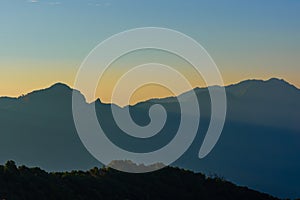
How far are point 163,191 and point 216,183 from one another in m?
9.55

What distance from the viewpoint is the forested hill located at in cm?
3350

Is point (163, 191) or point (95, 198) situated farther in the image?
point (163, 191)

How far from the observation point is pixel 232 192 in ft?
165

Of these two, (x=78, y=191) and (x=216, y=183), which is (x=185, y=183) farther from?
(x=78, y=191)

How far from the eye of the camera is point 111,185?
40906mm

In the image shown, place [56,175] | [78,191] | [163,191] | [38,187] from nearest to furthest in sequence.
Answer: [38,187] < [78,191] < [56,175] < [163,191]

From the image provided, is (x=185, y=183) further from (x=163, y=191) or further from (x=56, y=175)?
(x=56, y=175)

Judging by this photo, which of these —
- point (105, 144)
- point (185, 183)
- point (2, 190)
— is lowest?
point (2, 190)

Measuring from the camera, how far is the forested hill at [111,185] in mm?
33500

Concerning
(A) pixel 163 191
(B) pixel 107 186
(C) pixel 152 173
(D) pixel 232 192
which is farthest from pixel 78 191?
(D) pixel 232 192

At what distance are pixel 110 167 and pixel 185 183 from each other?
722 cm

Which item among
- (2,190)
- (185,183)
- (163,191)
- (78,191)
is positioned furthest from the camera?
(185,183)

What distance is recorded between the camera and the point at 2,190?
30.9 m

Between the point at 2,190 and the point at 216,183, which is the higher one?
the point at 216,183
